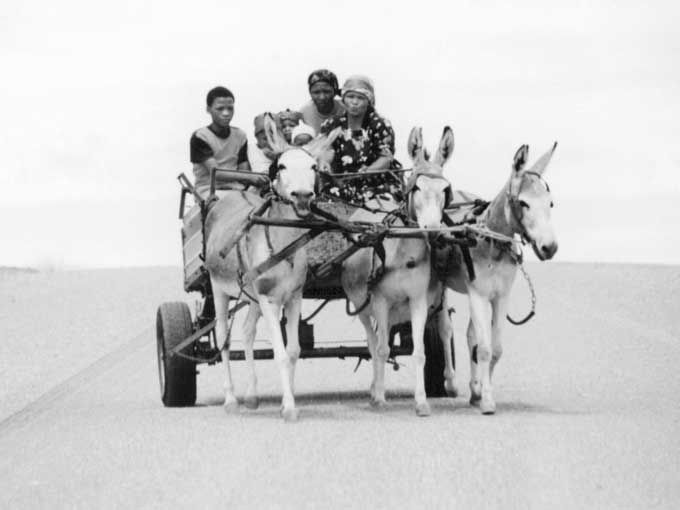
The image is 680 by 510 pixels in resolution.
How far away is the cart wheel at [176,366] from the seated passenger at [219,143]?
50.4 inches

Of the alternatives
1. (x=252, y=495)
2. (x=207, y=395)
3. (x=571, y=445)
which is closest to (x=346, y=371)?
(x=207, y=395)

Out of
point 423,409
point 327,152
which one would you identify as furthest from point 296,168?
point 423,409

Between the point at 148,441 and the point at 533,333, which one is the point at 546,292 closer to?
the point at 533,333

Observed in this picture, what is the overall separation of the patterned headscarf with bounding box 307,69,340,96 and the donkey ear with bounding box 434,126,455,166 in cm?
234

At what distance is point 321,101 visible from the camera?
17.7m

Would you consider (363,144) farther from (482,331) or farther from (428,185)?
(482,331)

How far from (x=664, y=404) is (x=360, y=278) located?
2.96m

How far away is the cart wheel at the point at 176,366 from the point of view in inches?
674

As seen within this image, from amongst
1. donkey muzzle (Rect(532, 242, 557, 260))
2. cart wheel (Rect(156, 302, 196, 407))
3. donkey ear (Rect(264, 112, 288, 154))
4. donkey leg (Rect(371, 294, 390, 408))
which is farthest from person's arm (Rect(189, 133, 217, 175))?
donkey muzzle (Rect(532, 242, 557, 260))

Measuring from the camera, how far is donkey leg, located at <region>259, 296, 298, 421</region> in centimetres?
1499

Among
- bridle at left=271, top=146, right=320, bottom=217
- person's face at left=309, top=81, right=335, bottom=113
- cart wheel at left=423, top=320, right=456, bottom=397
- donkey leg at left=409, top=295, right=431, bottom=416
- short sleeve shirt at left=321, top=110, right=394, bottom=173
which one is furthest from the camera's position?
person's face at left=309, top=81, right=335, bottom=113

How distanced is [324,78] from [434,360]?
2.99 m

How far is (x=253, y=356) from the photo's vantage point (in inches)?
656

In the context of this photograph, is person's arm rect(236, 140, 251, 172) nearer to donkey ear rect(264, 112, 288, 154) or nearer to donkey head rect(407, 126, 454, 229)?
donkey ear rect(264, 112, 288, 154)
